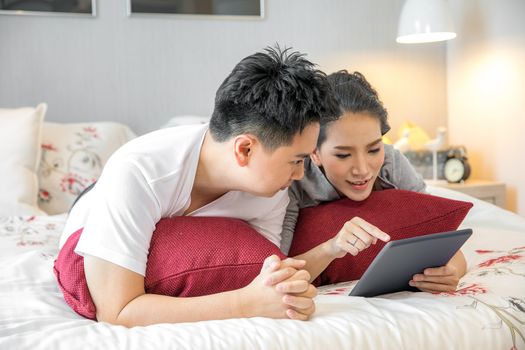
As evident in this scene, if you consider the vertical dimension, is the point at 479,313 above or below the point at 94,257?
below

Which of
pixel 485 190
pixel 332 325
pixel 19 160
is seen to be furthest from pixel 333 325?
pixel 485 190

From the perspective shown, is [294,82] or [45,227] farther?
[45,227]

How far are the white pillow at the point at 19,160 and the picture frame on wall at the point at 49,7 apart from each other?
2.03 feet

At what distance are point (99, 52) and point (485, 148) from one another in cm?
197

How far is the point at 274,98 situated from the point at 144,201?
0.99ft

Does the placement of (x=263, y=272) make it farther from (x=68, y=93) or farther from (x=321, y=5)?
(x=321, y=5)

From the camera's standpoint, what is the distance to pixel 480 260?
1.67 metres

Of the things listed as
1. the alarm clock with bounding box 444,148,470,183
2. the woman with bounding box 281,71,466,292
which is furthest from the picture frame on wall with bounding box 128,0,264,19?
the woman with bounding box 281,71,466,292

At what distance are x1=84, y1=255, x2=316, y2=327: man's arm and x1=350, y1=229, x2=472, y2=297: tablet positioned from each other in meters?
0.13

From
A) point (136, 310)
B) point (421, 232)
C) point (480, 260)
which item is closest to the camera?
point (136, 310)

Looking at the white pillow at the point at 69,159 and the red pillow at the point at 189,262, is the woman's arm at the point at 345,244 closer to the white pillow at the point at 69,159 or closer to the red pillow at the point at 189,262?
the red pillow at the point at 189,262

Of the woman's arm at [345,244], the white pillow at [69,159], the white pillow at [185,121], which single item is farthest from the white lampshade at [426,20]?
the woman's arm at [345,244]

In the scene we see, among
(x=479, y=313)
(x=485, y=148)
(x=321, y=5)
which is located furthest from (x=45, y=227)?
(x=485, y=148)

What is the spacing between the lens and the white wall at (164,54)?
314cm
